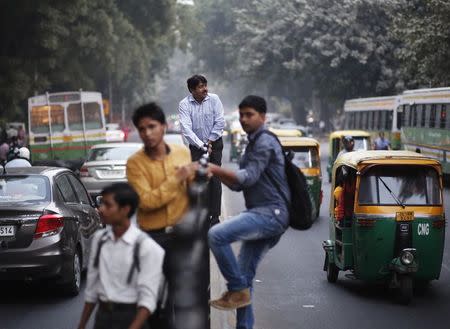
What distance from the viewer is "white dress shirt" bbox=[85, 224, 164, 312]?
19.6 feet

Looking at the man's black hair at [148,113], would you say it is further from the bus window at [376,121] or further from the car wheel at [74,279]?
the bus window at [376,121]

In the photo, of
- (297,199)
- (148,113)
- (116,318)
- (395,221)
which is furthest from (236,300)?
(395,221)

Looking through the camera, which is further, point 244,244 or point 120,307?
point 244,244

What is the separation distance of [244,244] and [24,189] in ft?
16.3

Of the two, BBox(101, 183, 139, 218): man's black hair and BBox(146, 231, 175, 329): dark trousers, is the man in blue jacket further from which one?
BBox(101, 183, 139, 218): man's black hair

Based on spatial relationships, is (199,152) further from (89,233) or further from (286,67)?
(286,67)

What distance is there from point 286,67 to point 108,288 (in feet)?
165

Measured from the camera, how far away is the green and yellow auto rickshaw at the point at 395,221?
1229 centimetres

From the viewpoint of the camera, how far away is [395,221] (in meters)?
12.3

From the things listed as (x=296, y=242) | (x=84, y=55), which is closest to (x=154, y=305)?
(x=296, y=242)

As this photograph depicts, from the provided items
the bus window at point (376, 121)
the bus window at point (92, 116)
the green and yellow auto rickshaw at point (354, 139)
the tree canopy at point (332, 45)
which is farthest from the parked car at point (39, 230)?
the tree canopy at point (332, 45)

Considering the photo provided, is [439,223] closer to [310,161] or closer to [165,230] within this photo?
[165,230]

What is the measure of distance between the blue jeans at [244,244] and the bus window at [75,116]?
27.9 meters

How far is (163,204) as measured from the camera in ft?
22.3
